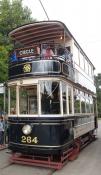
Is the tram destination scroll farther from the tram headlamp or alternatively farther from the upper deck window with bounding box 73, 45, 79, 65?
the upper deck window with bounding box 73, 45, 79, 65

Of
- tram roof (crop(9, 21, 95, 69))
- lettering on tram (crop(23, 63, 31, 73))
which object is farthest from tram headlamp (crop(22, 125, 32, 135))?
tram roof (crop(9, 21, 95, 69))

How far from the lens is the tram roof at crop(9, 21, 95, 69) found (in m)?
12.5

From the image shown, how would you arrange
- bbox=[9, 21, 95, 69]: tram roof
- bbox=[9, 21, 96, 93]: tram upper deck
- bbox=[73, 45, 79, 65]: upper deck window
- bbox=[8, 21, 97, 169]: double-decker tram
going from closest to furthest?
bbox=[8, 21, 97, 169]: double-decker tram → bbox=[9, 21, 96, 93]: tram upper deck → bbox=[9, 21, 95, 69]: tram roof → bbox=[73, 45, 79, 65]: upper deck window

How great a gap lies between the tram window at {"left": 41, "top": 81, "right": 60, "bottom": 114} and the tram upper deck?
358 millimetres

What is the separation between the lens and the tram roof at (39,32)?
12.5m

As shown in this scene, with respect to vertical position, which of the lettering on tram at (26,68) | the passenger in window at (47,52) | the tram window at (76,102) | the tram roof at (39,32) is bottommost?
the tram window at (76,102)

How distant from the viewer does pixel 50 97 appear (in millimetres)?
10734

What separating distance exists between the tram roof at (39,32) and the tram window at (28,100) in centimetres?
270

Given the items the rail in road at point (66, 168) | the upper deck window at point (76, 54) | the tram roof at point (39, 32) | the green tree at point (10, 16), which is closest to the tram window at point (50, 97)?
the rail in road at point (66, 168)

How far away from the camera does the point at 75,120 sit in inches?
498

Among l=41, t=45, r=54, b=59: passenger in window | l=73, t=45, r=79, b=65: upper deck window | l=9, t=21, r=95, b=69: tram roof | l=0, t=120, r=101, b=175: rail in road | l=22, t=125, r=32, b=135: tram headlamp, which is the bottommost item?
l=0, t=120, r=101, b=175: rail in road

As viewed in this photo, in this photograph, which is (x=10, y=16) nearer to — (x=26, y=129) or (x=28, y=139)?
(x=26, y=129)

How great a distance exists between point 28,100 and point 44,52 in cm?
172

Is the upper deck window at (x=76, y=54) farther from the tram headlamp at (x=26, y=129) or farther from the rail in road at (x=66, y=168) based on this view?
the tram headlamp at (x=26, y=129)
